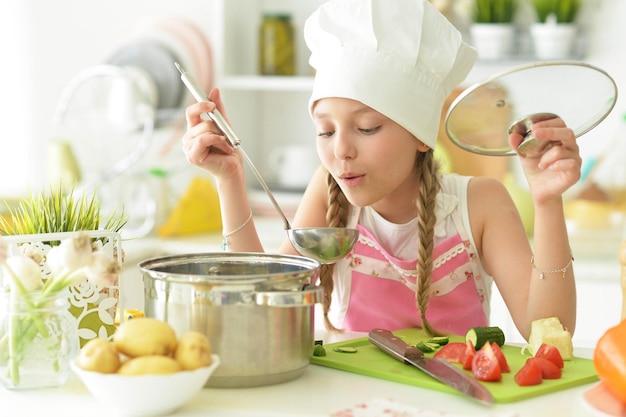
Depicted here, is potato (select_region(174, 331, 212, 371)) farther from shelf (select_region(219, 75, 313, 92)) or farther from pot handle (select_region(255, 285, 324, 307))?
shelf (select_region(219, 75, 313, 92))

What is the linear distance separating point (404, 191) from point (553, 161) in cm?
45

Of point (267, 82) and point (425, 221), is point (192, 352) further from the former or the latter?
point (267, 82)

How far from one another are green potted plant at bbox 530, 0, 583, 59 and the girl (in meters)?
1.21

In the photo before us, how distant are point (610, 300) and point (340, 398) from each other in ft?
5.16

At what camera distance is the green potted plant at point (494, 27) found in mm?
2869

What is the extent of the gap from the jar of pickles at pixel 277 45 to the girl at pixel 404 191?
146 cm

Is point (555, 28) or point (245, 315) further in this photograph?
point (555, 28)

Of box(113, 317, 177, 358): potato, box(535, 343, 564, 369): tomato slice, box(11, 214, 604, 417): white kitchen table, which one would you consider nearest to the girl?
box(535, 343, 564, 369): tomato slice

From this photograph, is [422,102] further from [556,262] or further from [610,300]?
[610,300]

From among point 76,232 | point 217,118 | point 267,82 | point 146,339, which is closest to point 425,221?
point 217,118

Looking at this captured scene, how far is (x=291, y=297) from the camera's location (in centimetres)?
108

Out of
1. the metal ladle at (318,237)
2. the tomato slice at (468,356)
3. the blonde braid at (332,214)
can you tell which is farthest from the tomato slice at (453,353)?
the blonde braid at (332,214)

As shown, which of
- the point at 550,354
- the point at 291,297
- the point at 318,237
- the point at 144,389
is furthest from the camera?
the point at 318,237

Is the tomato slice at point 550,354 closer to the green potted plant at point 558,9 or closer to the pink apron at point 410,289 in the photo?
the pink apron at point 410,289
